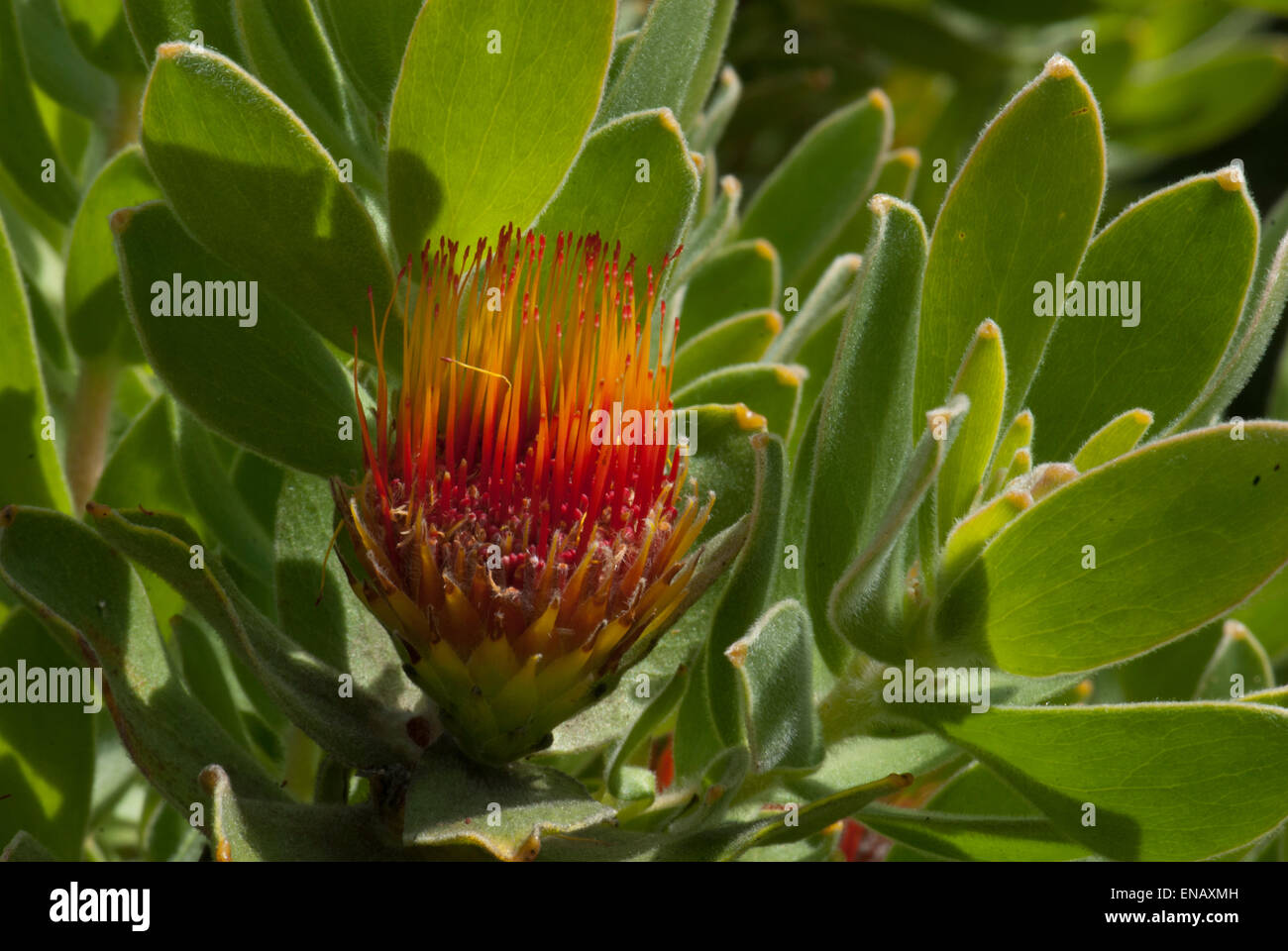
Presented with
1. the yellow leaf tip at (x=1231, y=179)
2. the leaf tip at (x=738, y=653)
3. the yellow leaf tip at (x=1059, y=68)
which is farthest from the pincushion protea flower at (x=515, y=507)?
the yellow leaf tip at (x=1231, y=179)

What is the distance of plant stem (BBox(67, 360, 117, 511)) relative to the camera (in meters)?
1.52

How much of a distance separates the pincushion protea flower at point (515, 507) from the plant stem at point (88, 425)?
1.94 feet

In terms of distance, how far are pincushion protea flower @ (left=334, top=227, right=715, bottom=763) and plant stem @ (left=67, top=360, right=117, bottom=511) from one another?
0.59 metres

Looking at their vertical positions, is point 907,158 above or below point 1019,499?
above

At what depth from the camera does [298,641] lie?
1182 mm

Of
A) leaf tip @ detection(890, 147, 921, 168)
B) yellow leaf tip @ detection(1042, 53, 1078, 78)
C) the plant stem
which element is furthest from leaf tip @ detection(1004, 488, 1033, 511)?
the plant stem

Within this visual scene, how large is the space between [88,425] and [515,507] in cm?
73

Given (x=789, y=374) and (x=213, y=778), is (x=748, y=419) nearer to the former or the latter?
(x=789, y=374)

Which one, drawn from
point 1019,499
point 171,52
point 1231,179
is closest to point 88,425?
point 171,52

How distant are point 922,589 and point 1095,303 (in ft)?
0.98

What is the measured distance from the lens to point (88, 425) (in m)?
1.52

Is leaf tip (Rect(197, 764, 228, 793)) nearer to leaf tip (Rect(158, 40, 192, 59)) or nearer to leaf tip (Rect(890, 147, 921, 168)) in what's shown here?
leaf tip (Rect(158, 40, 192, 59))
